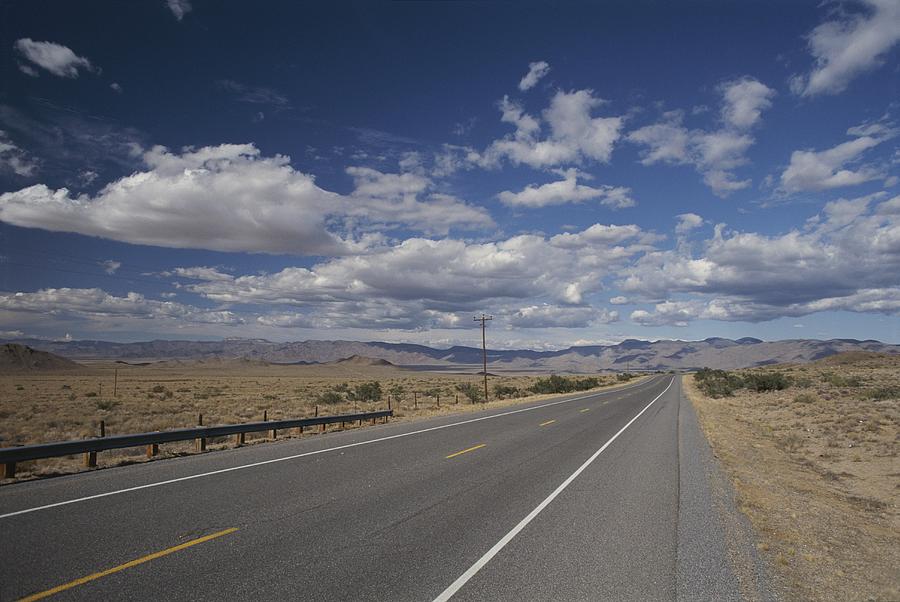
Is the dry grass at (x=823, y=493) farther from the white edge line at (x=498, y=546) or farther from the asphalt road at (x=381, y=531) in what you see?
the white edge line at (x=498, y=546)

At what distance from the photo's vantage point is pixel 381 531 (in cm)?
721

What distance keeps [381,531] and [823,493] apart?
32.6ft

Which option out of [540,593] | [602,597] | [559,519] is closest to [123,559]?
[540,593]

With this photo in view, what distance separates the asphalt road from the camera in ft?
18.1

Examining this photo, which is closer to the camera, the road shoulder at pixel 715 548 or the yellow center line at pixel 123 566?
the yellow center line at pixel 123 566

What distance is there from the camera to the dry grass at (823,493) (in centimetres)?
641

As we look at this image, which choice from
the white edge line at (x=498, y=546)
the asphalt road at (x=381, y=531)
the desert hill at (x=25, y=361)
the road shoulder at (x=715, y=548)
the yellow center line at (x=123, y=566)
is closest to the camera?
the yellow center line at (x=123, y=566)

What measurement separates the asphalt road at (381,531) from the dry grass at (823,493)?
1.90 feet

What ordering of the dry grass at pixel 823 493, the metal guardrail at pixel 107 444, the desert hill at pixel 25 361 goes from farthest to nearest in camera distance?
the desert hill at pixel 25 361
the metal guardrail at pixel 107 444
the dry grass at pixel 823 493

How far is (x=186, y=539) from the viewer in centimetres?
672

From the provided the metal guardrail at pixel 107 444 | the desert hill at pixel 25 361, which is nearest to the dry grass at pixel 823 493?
the metal guardrail at pixel 107 444

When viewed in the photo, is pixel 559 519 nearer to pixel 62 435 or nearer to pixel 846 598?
pixel 846 598

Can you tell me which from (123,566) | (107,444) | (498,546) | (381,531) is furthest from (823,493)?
(107,444)

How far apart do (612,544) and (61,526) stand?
24.0ft
